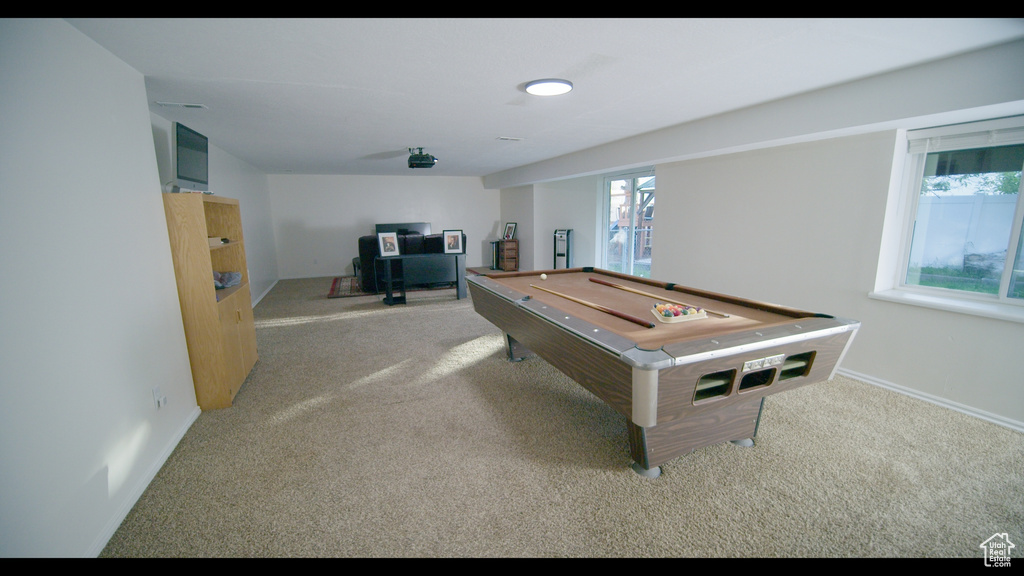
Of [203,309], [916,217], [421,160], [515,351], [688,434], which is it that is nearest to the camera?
[688,434]

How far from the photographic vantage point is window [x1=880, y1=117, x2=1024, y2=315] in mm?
2488

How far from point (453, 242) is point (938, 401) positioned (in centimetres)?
541

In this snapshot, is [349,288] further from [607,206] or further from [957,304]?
[957,304]

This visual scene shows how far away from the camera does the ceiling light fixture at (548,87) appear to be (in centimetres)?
243

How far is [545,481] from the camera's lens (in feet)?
6.31

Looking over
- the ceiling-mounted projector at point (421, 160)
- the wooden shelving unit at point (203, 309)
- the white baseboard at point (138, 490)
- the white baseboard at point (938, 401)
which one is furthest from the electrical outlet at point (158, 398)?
the white baseboard at point (938, 401)

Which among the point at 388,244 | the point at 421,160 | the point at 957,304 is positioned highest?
the point at 421,160

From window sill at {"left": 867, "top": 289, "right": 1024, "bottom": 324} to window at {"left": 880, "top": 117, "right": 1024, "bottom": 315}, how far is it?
0.05 m

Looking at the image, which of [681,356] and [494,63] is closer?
[681,356]

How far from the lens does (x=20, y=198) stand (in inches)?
52.1

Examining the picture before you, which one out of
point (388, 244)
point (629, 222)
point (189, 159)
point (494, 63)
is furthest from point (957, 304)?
point (388, 244)

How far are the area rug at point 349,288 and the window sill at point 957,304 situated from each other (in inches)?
219

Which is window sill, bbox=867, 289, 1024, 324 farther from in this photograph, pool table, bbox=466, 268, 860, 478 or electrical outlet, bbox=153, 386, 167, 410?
electrical outlet, bbox=153, 386, 167, 410

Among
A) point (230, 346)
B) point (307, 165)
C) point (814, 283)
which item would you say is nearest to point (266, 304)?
point (307, 165)
